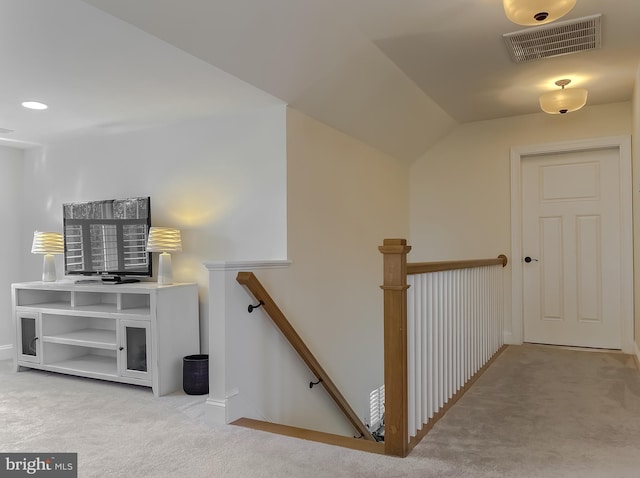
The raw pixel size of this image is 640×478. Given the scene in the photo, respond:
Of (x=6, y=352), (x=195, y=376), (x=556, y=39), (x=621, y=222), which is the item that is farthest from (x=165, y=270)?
(x=621, y=222)

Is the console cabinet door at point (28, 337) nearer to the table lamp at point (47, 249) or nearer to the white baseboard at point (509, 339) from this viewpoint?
the table lamp at point (47, 249)

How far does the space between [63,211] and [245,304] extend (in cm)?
266

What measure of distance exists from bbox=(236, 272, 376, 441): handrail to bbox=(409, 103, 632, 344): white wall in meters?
2.05

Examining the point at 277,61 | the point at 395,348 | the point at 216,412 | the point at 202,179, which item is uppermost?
the point at 277,61

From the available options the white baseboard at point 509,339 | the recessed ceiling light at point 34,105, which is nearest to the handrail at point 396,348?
the recessed ceiling light at point 34,105

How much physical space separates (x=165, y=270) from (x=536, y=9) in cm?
307

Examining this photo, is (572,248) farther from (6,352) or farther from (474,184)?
(6,352)

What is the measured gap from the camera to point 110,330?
4328 millimetres

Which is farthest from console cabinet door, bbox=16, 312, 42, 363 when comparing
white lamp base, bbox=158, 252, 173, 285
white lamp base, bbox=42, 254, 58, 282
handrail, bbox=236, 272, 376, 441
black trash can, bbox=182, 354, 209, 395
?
handrail, bbox=236, 272, 376, 441

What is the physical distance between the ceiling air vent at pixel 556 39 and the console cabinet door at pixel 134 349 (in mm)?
3295

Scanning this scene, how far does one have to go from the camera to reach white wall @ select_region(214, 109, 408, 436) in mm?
3150

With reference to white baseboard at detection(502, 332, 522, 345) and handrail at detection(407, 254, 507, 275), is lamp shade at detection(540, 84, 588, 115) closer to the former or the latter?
handrail at detection(407, 254, 507, 275)

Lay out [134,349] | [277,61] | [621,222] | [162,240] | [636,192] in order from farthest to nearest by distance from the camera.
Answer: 1. [621,222]
2. [636,192]
3. [162,240]
4. [134,349]
5. [277,61]

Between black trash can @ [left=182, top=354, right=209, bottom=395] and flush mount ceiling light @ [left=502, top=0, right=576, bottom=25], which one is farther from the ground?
flush mount ceiling light @ [left=502, top=0, right=576, bottom=25]
